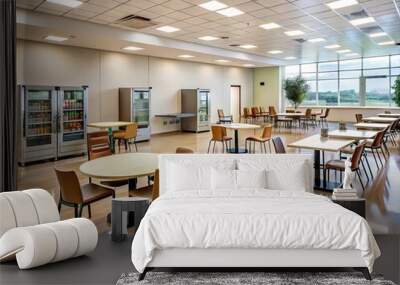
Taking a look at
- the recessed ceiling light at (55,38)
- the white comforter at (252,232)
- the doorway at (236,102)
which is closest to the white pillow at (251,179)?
the white comforter at (252,232)

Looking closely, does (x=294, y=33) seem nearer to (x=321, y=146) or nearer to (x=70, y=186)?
(x=321, y=146)

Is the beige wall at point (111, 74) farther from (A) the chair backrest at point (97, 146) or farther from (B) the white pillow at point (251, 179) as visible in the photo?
(B) the white pillow at point (251, 179)

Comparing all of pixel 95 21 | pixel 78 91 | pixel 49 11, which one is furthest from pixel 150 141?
pixel 49 11

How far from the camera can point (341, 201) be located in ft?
10.7

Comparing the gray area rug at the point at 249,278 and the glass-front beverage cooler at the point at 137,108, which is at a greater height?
the glass-front beverage cooler at the point at 137,108

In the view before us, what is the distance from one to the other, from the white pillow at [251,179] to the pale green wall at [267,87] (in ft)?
50.6

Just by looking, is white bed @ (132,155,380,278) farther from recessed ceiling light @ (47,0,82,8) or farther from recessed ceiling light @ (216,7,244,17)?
recessed ceiling light @ (216,7,244,17)

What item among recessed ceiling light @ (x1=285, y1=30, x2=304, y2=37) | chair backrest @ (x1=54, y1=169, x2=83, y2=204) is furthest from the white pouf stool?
recessed ceiling light @ (x1=285, y1=30, x2=304, y2=37)

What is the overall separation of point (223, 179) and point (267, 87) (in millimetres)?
15825

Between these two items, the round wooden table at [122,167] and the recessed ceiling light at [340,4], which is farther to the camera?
the recessed ceiling light at [340,4]

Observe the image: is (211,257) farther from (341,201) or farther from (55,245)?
(341,201)

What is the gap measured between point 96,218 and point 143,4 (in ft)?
13.7

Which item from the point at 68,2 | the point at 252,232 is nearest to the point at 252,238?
the point at 252,232

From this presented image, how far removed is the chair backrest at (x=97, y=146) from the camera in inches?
191
